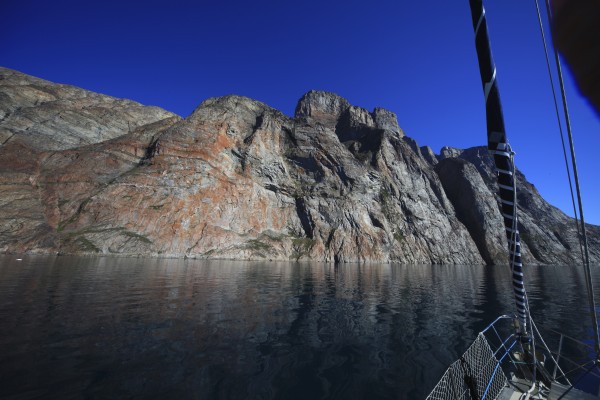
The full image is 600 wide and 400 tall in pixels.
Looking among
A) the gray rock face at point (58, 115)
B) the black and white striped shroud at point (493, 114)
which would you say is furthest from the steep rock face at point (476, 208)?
the gray rock face at point (58, 115)

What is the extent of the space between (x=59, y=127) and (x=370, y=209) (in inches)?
5158

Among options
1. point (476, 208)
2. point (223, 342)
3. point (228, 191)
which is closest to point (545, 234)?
point (476, 208)

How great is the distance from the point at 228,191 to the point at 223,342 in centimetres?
10326

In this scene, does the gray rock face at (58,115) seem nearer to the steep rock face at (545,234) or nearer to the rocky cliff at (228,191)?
the rocky cliff at (228,191)

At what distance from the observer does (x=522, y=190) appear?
612 feet

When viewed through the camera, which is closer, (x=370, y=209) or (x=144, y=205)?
(x=144, y=205)

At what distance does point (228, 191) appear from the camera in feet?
376

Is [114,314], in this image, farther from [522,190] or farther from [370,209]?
[522,190]

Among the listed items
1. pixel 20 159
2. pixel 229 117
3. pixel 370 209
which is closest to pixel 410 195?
pixel 370 209

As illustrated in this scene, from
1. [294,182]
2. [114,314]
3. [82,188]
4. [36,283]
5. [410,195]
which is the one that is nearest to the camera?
[114,314]

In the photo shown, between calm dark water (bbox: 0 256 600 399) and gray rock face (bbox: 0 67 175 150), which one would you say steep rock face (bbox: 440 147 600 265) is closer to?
calm dark water (bbox: 0 256 600 399)

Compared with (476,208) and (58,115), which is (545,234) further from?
(58,115)

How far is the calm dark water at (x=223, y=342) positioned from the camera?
1024 centimetres

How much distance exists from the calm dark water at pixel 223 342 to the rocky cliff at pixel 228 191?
7152 centimetres
